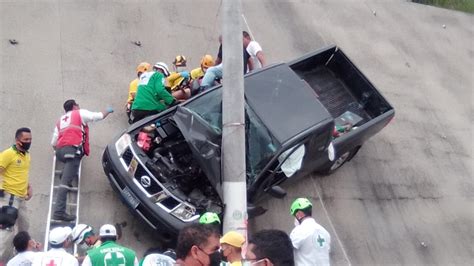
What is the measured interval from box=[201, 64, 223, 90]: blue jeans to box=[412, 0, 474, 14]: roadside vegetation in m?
9.61

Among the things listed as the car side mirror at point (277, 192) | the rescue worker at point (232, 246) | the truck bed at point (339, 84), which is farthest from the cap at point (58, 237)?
the truck bed at point (339, 84)

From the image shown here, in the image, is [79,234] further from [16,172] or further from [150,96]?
[150,96]

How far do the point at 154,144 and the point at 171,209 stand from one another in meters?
1.15

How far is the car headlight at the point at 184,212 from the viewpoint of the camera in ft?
25.9

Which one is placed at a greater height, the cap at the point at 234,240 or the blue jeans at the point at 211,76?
the blue jeans at the point at 211,76

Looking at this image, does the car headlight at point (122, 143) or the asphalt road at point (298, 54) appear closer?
the car headlight at point (122, 143)

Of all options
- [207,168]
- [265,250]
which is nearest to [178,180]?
[207,168]

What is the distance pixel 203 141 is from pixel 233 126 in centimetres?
60

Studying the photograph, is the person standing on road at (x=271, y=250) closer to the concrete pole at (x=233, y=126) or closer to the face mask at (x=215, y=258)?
the face mask at (x=215, y=258)

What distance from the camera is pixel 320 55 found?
10.6 metres

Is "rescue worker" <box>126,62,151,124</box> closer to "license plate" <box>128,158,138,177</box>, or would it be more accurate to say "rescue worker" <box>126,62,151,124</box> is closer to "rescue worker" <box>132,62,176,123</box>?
"rescue worker" <box>132,62,176,123</box>

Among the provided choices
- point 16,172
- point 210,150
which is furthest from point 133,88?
point 16,172

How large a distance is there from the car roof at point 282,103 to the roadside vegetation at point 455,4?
994 centimetres

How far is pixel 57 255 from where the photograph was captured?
622 centimetres
